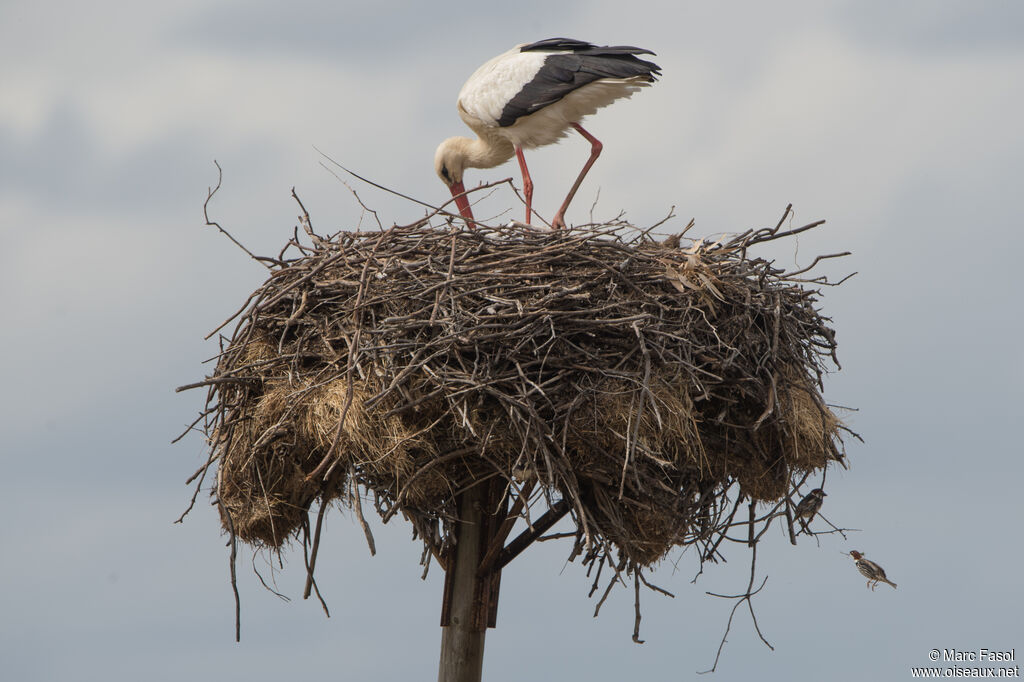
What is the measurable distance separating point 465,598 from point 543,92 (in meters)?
3.62

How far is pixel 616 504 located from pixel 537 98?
10.7 feet

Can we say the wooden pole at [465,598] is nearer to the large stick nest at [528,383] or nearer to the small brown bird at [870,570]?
the large stick nest at [528,383]

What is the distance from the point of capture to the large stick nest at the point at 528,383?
22.0 feet

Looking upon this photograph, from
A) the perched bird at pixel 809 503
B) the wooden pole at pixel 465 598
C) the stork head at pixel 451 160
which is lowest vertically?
the wooden pole at pixel 465 598

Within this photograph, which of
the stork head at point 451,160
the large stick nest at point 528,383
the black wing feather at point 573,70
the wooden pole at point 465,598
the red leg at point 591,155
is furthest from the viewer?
the stork head at point 451,160

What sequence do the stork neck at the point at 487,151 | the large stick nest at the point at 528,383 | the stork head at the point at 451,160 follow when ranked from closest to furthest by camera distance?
the large stick nest at the point at 528,383, the stork neck at the point at 487,151, the stork head at the point at 451,160

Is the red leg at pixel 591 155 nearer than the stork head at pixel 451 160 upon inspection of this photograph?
Yes

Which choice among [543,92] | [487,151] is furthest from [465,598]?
[487,151]

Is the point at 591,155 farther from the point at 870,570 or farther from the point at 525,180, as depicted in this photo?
the point at 870,570

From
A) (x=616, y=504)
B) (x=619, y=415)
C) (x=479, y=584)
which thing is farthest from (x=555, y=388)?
(x=479, y=584)

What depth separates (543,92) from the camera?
898cm

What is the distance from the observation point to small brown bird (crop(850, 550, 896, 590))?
7965 millimetres

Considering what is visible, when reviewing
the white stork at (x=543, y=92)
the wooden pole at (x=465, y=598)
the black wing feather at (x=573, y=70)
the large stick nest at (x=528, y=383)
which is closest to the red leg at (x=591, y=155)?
the white stork at (x=543, y=92)

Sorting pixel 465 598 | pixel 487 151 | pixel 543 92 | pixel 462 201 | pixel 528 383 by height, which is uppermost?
pixel 487 151
